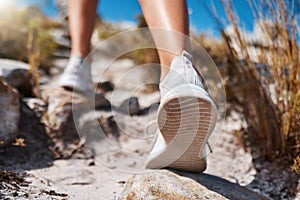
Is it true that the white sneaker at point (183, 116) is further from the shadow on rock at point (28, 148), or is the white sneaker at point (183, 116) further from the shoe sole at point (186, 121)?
the shadow on rock at point (28, 148)

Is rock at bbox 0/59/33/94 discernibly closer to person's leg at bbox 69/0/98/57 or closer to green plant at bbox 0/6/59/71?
person's leg at bbox 69/0/98/57

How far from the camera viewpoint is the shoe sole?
88 cm

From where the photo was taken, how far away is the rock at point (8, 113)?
1.39 meters

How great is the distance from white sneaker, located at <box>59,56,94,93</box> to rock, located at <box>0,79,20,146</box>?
235mm

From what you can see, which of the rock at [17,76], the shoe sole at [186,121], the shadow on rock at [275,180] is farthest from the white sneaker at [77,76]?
the shadow on rock at [275,180]

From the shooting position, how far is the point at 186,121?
913 millimetres

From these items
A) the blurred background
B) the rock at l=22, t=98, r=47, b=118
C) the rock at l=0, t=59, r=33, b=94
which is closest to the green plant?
the rock at l=0, t=59, r=33, b=94

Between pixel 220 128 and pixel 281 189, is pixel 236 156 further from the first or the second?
pixel 281 189

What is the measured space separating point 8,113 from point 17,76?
441mm

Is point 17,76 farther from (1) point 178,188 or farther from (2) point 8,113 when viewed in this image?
(1) point 178,188

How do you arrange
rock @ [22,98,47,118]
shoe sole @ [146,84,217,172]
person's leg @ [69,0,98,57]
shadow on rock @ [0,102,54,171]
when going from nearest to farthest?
shoe sole @ [146,84,217,172], shadow on rock @ [0,102,54,171], person's leg @ [69,0,98,57], rock @ [22,98,47,118]

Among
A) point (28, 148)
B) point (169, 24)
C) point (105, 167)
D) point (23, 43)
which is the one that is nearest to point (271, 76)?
point (169, 24)

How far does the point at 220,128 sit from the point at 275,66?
1.74ft

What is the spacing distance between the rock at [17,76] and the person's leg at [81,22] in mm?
440
